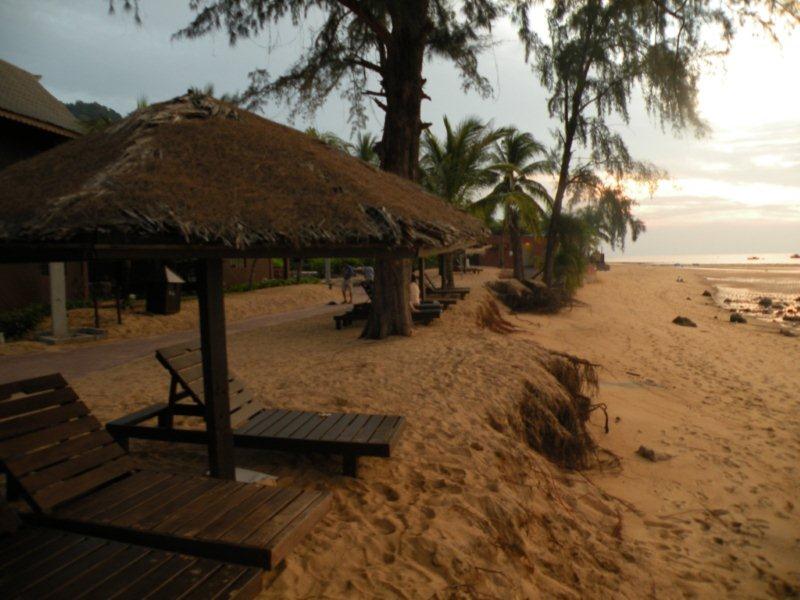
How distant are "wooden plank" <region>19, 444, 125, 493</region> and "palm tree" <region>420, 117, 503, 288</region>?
1719 cm

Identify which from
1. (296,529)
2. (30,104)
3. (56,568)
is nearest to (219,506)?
(296,529)

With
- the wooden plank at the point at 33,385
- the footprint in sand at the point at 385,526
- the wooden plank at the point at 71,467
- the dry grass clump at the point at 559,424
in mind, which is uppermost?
the wooden plank at the point at 33,385

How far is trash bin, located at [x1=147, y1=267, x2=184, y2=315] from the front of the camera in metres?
15.0

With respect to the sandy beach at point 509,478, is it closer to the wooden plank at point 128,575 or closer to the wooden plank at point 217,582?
the wooden plank at point 217,582

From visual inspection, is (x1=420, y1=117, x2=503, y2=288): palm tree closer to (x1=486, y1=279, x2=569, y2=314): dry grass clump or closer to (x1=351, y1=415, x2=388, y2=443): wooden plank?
(x1=486, y1=279, x2=569, y2=314): dry grass clump

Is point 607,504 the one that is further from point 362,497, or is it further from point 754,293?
point 754,293

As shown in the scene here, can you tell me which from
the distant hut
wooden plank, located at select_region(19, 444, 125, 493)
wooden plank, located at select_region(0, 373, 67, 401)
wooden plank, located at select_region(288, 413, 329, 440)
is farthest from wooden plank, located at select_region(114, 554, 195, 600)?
the distant hut

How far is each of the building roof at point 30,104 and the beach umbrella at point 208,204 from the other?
1037 centimetres

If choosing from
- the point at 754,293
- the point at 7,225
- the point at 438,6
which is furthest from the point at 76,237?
the point at 754,293

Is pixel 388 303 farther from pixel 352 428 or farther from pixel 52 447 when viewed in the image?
pixel 52 447

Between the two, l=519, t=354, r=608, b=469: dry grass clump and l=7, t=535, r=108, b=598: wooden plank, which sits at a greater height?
l=7, t=535, r=108, b=598: wooden plank

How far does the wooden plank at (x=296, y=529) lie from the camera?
8.68ft

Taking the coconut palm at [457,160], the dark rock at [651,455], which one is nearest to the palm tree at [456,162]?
the coconut palm at [457,160]

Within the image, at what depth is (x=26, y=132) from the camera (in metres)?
13.4
